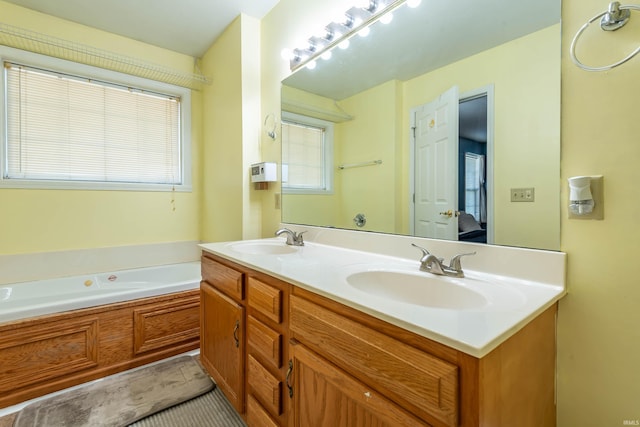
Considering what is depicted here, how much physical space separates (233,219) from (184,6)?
64.6 inches

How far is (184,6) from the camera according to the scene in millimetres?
2092

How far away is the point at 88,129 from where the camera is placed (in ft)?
7.86

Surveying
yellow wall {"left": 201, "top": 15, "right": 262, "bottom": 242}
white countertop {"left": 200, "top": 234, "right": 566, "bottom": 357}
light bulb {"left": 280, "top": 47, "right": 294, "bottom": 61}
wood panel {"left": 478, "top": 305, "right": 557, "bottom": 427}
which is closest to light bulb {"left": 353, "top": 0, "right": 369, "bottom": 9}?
light bulb {"left": 280, "top": 47, "right": 294, "bottom": 61}

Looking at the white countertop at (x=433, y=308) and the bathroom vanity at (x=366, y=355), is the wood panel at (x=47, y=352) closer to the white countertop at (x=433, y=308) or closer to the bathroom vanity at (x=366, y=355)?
the bathroom vanity at (x=366, y=355)

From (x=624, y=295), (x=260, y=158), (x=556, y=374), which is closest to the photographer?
(x=624, y=295)

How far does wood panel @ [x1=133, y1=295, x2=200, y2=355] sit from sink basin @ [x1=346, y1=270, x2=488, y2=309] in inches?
63.1

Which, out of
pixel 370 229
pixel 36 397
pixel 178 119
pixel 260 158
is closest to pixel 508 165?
pixel 370 229

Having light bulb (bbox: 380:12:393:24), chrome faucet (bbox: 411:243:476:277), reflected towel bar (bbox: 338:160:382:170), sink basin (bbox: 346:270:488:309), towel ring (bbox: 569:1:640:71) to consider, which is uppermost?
light bulb (bbox: 380:12:393:24)

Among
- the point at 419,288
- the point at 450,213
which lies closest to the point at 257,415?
the point at 419,288

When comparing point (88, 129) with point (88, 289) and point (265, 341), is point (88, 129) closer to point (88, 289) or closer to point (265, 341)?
point (88, 289)

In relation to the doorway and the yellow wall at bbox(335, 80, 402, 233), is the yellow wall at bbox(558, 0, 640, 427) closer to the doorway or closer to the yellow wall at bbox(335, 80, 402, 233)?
the doorway

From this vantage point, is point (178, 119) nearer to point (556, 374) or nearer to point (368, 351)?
point (368, 351)

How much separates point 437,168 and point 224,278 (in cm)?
115

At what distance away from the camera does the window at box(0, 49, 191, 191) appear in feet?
7.02
